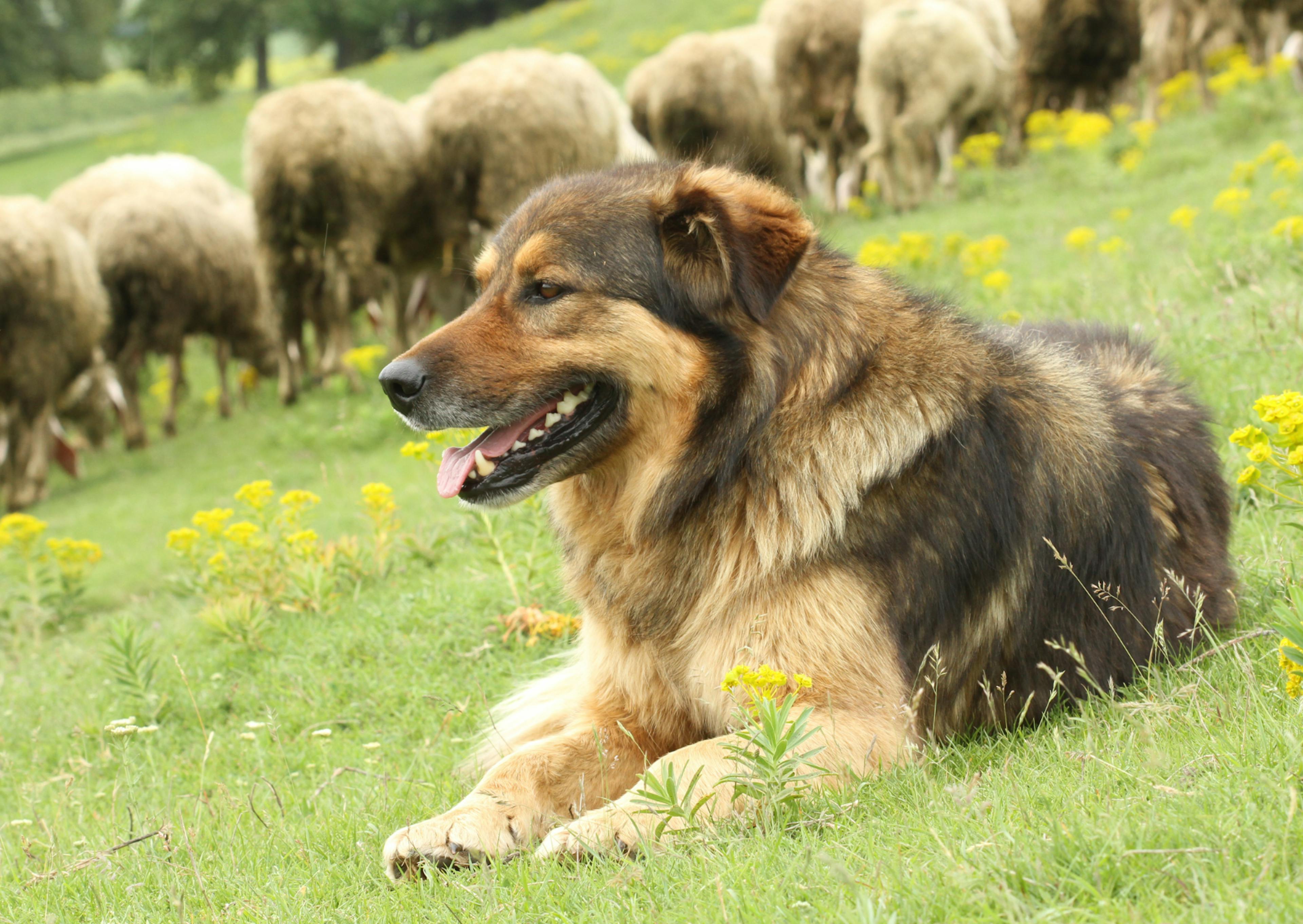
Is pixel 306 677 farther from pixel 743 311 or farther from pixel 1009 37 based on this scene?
pixel 1009 37

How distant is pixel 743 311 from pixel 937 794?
149 cm

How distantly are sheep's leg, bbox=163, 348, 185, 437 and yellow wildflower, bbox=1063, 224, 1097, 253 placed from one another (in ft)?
35.8

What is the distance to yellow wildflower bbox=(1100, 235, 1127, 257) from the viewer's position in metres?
8.48

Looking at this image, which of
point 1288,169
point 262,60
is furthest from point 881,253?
point 262,60

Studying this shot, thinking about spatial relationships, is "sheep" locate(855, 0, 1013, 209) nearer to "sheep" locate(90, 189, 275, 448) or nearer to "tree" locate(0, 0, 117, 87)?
"sheep" locate(90, 189, 275, 448)

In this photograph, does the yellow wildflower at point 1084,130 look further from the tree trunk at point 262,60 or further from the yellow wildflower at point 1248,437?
the tree trunk at point 262,60

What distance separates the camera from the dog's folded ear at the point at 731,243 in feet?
11.3

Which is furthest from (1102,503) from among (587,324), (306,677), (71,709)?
(71,709)

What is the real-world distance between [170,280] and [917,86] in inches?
392

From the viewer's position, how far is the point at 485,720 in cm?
461

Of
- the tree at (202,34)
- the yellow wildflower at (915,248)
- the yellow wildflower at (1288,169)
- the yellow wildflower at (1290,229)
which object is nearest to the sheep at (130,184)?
the yellow wildflower at (915,248)

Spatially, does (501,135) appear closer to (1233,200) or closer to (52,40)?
(1233,200)

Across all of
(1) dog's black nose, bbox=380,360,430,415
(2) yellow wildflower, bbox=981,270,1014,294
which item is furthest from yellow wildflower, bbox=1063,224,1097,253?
(1) dog's black nose, bbox=380,360,430,415

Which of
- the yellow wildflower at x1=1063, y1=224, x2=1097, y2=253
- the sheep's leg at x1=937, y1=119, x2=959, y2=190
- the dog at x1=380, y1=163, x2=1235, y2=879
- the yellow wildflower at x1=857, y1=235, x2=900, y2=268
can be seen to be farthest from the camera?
the sheep's leg at x1=937, y1=119, x2=959, y2=190
